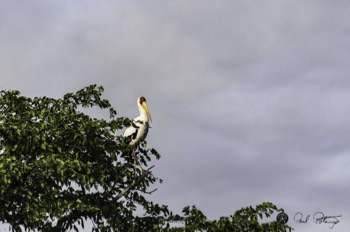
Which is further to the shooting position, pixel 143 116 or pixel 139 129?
pixel 143 116

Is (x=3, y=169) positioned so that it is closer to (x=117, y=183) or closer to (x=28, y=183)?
(x=28, y=183)

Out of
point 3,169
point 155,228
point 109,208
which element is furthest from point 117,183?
point 3,169

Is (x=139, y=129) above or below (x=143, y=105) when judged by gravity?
below

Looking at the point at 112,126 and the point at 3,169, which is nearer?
the point at 3,169

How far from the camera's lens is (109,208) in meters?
27.5

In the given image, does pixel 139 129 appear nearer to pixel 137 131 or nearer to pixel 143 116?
pixel 137 131

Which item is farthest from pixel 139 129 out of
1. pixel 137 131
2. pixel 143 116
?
pixel 143 116

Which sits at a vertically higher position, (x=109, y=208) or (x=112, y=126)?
(x=112, y=126)

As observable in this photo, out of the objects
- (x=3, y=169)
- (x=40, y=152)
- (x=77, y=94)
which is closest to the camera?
(x=3, y=169)

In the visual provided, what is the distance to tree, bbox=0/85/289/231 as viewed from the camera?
2597 cm

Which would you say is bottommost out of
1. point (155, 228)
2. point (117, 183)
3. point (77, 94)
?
point (155, 228)

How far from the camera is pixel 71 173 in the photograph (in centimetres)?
2616

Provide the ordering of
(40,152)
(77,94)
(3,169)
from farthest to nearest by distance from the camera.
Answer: (77,94)
(40,152)
(3,169)

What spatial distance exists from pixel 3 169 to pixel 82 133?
313 centimetres
